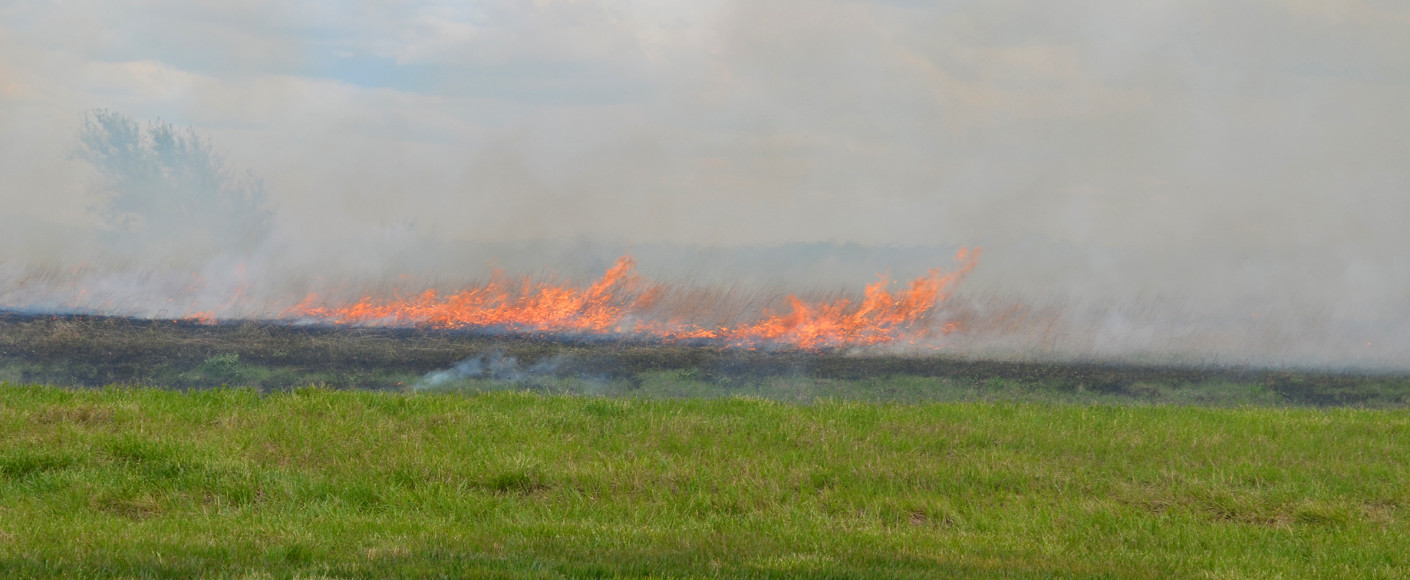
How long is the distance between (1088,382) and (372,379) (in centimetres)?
1655

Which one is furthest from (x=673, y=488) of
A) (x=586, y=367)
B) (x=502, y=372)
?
(x=586, y=367)

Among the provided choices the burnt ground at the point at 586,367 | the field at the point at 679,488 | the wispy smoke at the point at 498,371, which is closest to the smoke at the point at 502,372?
the wispy smoke at the point at 498,371

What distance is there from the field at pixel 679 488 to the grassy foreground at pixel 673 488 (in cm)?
4

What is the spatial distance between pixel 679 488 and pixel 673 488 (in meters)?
0.06

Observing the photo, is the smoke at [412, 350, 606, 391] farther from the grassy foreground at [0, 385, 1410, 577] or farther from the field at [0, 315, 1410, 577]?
the grassy foreground at [0, 385, 1410, 577]

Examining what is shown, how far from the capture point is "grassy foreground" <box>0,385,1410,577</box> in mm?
7297

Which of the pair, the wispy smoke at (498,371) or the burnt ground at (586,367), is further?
the wispy smoke at (498,371)

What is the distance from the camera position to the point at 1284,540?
862cm

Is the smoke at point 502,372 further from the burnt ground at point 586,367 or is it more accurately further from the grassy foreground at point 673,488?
the grassy foreground at point 673,488

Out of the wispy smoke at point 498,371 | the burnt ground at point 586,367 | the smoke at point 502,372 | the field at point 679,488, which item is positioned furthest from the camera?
the wispy smoke at point 498,371

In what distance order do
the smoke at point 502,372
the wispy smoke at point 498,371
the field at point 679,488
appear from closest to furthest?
the field at point 679,488, the smoke at point 502,372, the wispy smoke at point 498,371

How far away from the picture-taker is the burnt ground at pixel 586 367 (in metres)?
22.6

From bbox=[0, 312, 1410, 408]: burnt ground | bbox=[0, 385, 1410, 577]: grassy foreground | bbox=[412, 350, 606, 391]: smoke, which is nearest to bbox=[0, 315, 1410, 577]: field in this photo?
bbox=[0, 385, 1410, 577]: grassy foreground

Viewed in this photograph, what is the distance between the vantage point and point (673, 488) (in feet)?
32.7
